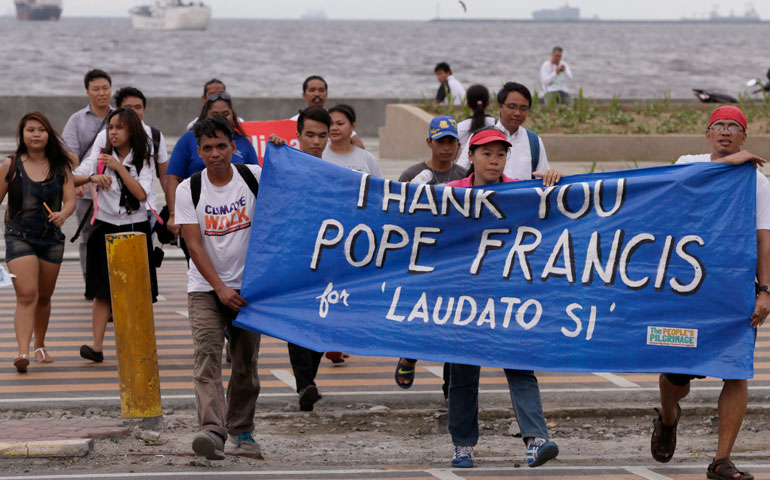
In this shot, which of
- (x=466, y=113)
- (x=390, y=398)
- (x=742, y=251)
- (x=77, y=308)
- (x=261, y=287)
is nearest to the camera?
(x=742, y=251)

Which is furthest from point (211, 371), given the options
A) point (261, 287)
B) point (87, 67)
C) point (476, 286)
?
point (87, 67)

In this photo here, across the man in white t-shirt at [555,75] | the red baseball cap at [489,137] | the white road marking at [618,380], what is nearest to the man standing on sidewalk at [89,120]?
the white road marking at [618,380]

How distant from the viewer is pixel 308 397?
24.9 feet

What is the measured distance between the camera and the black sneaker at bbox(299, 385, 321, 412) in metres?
7.58

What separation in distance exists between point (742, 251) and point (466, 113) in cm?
1360

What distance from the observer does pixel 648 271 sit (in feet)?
20.7

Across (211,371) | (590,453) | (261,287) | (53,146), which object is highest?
(53,146)

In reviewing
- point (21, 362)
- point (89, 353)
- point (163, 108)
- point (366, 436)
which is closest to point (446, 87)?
point (163, 108)

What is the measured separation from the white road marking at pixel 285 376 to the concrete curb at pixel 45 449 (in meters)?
1.86

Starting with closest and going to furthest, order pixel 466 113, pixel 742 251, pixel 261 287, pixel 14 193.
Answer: pixel 742 251 < pixel 261 287 < pixel 14 193 < pixel 466 113

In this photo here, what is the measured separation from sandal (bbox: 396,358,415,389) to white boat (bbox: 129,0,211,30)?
188532 mm

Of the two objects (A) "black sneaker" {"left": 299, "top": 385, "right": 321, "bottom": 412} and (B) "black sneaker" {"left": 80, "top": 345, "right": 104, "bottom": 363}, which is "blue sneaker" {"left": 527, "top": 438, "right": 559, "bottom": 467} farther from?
(B) "black sneaker" {"left": 80, "top": 345, "right": 104, "bottom": 363}

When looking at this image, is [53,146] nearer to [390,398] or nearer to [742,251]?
[390,398]

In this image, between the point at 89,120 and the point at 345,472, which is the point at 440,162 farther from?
the point at 89,120
